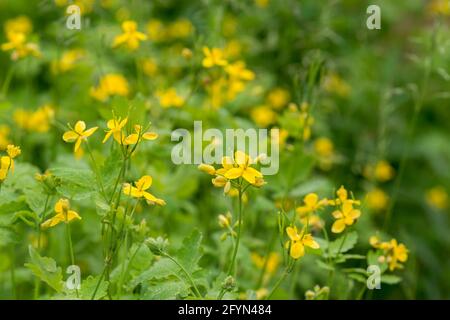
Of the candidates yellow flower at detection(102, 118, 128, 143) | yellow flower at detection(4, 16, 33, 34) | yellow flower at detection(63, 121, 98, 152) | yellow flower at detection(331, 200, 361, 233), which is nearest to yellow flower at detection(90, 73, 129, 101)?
yellow flower at detection(4, 16, 33, 34)

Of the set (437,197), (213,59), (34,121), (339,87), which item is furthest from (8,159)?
(437,197)

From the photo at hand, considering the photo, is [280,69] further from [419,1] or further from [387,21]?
[419,1]

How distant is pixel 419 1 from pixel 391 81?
955 mm

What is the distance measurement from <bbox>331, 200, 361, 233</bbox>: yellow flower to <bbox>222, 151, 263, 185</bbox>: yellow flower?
31cm

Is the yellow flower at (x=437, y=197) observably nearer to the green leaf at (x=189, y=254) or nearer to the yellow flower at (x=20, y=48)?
the yellow flower at (x=20, y=48)

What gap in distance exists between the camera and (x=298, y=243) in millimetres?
1725

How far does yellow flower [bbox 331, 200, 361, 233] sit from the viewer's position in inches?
75.8

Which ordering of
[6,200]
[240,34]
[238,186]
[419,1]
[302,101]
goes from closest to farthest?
[238,186] → [6,200] → [302,101] → [240,34] → [419,1]

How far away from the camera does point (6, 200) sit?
6.39 ft

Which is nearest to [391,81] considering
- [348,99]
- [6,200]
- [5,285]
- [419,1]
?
[348,99]

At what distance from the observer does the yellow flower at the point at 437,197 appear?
4.12m

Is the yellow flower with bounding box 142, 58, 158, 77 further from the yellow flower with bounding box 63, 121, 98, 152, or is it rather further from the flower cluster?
the flower cluster

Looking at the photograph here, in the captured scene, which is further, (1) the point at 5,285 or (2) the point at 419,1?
(2) the point at 419,1

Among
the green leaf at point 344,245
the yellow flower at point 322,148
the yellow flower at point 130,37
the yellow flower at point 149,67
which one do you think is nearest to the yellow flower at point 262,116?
the yellow flower at point 322,148
